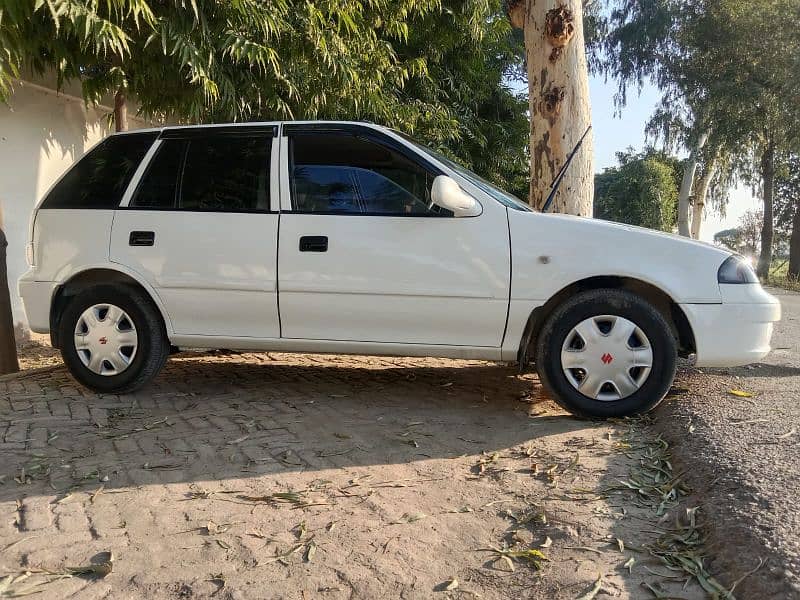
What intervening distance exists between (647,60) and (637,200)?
33.4ft

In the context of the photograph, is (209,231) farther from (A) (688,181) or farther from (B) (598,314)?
(A) (688,181)

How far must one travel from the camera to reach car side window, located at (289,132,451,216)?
4180 mm

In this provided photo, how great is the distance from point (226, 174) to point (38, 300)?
1.63m

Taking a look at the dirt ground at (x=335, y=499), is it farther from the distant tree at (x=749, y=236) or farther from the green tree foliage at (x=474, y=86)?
the distant tree at (x=749, y=236)

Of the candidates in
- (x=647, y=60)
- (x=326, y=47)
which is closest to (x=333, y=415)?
(x=326, y=47)

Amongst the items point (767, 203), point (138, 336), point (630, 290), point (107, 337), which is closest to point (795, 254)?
point (767, 203)

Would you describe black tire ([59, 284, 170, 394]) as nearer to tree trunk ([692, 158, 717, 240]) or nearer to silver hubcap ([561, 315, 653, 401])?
silver hubcap ([561, 315, 653, 401])

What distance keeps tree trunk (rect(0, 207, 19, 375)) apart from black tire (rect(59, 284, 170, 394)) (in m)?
1.71

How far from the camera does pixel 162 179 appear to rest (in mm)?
4605

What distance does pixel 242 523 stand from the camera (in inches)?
106

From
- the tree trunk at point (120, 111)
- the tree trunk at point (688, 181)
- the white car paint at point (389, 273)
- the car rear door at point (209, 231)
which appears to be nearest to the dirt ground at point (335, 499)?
the white car paint at point (389, 273)

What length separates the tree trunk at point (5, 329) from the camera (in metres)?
5.84

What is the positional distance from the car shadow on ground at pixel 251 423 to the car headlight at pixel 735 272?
119cm

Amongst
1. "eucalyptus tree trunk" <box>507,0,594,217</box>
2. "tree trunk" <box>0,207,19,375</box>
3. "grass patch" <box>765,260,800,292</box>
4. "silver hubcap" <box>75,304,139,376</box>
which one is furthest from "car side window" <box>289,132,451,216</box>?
"grass patch" <box>765,260,800,292</box>
